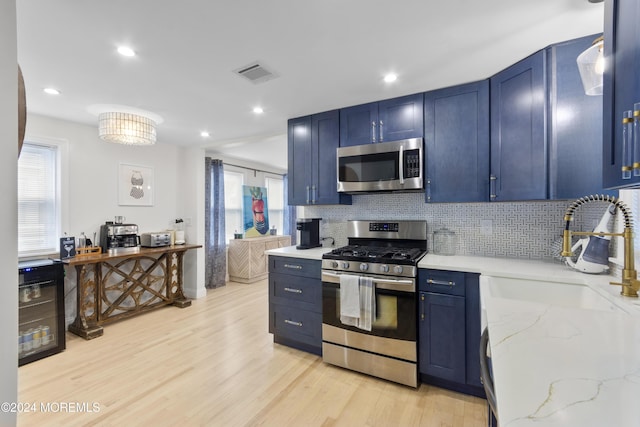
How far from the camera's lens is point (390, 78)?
2.18 meters

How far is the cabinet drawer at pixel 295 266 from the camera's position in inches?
99.9

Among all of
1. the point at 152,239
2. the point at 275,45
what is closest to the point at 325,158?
the point at 275,45

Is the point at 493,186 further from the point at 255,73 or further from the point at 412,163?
the point at 255,73

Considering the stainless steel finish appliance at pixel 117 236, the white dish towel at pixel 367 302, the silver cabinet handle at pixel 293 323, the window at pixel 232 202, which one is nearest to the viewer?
the white dish towel at pixel 367 302

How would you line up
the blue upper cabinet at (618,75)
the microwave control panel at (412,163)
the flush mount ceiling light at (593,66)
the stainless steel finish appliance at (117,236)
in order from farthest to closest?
the stainless steel finish appliance at (117,236)
the microwave control panel at (412,163)
the flush mount ceiling light at (593,66)
the blue upper cabinet at (618,75)

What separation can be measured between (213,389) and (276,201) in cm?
493

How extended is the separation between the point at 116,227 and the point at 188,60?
8.32 feet

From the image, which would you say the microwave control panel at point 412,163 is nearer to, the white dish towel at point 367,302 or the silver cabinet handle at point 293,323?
the white dish towel at point 367,302

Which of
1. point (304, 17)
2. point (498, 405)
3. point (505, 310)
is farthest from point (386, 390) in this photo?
point (304, 17)

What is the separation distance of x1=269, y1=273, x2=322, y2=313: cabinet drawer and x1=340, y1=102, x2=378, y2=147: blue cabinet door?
1394mm

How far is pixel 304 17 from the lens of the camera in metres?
1.50

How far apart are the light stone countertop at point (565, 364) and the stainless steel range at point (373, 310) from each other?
38.5 inches

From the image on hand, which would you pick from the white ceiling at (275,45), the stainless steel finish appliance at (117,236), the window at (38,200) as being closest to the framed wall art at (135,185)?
the stainless steel finish appliance at (117,236)

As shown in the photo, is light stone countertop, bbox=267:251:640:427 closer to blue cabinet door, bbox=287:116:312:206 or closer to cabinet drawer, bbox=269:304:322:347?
cabinet drawer, bbox=269:304:322:347
